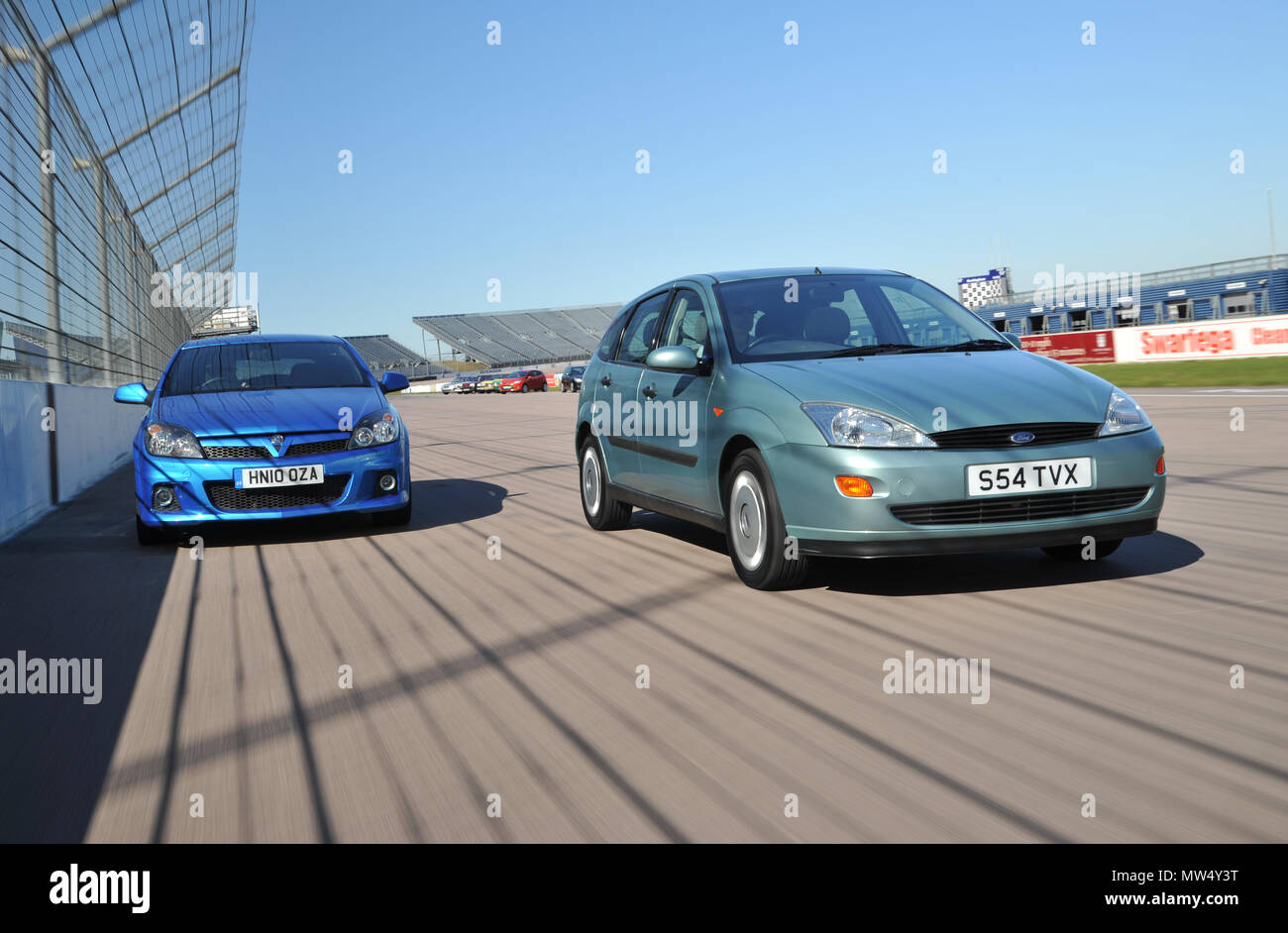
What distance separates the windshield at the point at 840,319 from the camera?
5586mm

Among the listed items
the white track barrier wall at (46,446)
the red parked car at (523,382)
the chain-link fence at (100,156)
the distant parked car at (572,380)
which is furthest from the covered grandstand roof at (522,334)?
the white track barrier wall at (46,446)

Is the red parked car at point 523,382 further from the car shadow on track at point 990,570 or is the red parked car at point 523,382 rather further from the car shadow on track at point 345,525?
the car shadow on track at point 990,570

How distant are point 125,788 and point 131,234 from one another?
1614 cm

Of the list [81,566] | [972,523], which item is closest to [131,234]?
[81,566]

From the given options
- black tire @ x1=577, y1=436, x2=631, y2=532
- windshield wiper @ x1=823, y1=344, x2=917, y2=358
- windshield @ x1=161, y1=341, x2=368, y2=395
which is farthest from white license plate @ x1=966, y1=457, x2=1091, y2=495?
windshield @ x1=161, y1=341, x2=368, y2=395

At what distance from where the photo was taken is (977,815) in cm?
254

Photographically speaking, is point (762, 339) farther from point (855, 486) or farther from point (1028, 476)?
point (1028, 476)

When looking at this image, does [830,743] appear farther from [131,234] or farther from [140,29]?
[131,234]

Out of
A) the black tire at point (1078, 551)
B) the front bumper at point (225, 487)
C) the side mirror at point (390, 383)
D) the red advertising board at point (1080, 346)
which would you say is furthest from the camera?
the red advertising board at point (1080, 346)

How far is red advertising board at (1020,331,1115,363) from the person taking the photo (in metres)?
34.3

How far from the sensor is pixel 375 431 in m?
7.64

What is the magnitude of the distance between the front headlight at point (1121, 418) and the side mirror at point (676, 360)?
1.84 meters

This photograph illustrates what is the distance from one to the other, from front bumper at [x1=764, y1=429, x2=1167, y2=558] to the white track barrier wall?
5.76 metres

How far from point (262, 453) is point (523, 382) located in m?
51.9
